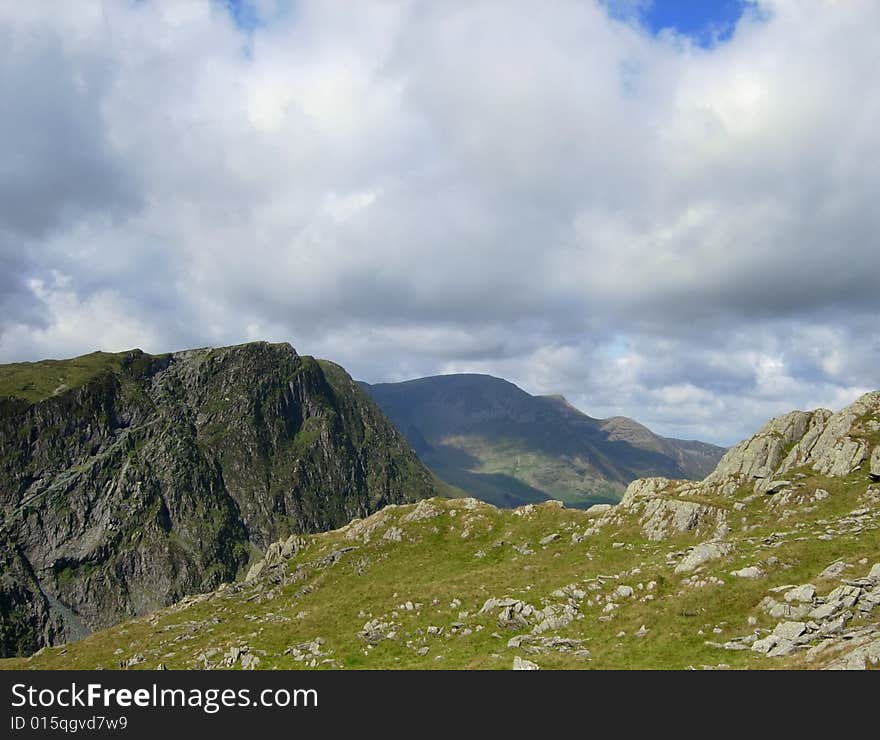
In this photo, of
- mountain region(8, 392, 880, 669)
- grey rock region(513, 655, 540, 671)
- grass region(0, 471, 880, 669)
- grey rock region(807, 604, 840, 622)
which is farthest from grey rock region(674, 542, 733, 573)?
grey rock region(513, 655, 540, 671)

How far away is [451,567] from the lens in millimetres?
73625

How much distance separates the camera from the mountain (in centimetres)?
3606

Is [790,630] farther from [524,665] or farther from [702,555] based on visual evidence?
[702,555]

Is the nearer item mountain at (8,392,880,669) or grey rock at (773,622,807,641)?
grey rock at (773,622,807,641)

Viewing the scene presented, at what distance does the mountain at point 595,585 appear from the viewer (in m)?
36.1

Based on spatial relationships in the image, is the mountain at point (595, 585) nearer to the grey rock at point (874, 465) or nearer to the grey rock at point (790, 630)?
the grey rock at point (790, 630)

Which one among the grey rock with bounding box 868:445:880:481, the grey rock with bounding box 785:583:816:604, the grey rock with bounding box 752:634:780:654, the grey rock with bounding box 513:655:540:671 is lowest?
the grey rock with bounding box 513:655:540:671

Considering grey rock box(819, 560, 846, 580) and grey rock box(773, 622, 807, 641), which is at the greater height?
grey rock box(819, 560, 846, 580)

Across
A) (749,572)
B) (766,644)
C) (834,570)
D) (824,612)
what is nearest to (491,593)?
(749,572)

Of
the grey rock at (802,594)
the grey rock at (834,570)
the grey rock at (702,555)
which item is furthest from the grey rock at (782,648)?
the grey rock at (702,555)

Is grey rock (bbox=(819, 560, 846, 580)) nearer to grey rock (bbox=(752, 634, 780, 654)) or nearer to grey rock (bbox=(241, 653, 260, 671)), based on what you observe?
grey rock (bbox=(752, 634, 780, 654))

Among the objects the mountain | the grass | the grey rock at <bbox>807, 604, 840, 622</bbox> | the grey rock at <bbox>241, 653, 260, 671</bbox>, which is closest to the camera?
the grey rock at <bbox>807, 604, 840, 622</bbox>
